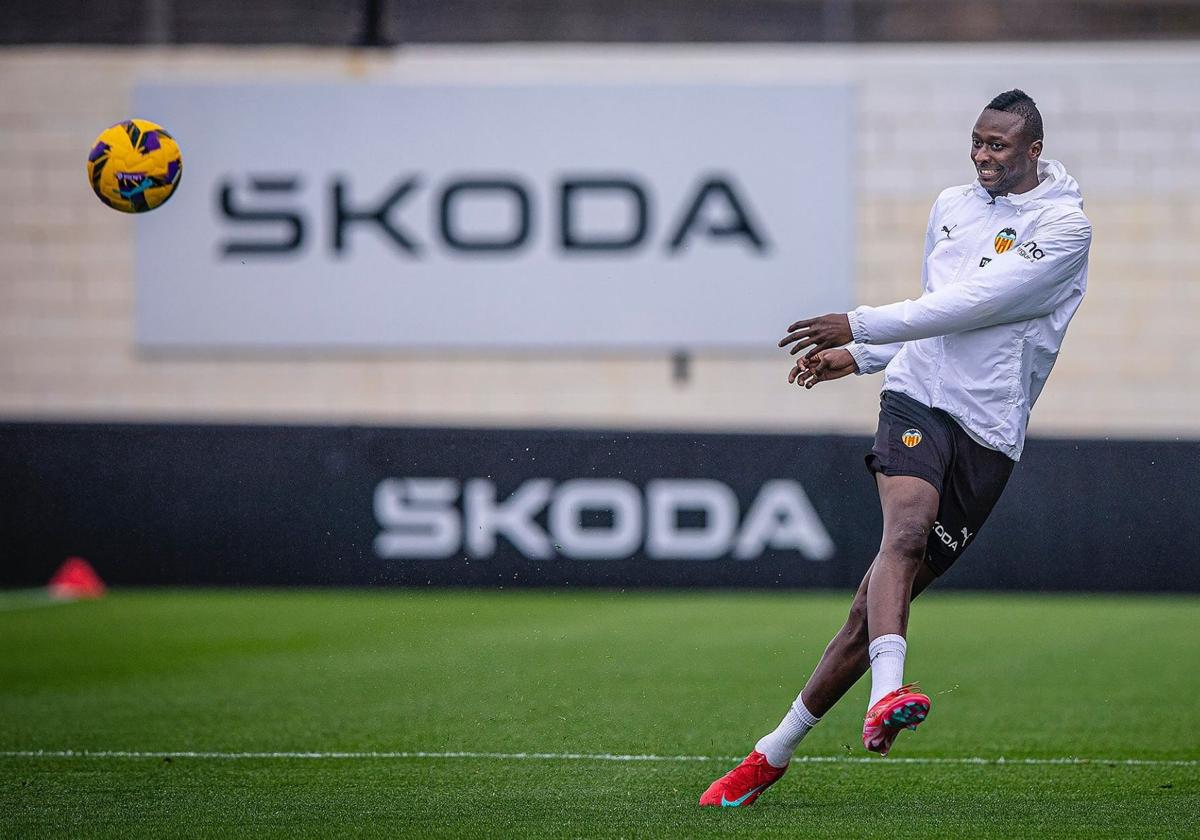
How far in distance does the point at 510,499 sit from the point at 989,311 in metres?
9.14

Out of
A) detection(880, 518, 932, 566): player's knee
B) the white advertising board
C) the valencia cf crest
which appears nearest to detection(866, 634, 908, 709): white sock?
detection(880, 518, 932, 566): player's knee

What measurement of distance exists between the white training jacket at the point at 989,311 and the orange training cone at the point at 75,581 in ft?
31.6

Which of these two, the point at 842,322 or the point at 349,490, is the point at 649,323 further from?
the point at 842,322

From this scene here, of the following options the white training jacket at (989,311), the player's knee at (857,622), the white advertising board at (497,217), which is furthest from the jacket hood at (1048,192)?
the white advertising board at (497,217)

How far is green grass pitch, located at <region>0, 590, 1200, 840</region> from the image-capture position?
465 cm

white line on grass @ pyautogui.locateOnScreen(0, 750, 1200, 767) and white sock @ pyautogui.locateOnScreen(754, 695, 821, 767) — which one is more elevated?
white sock @ pyautogui.locateOnScreen(754, 695, 821, 767)

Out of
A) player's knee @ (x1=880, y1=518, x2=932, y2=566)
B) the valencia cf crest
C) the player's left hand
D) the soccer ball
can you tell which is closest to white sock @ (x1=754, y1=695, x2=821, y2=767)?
player's knee @ (x1=880, y1=518, x2=932, y2=566)

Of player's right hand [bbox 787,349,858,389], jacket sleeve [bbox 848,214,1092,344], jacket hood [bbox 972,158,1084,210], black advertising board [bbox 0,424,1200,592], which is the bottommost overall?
black advertising board [bbox 0,424,1200,592]

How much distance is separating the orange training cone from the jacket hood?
9851mm

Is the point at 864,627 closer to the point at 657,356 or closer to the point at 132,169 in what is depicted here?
the point at 132,169

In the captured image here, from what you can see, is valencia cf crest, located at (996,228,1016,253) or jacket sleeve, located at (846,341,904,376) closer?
valencia cf crest, located at (996,228,1016,253)

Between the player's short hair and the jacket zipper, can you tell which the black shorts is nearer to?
the jacket zipper

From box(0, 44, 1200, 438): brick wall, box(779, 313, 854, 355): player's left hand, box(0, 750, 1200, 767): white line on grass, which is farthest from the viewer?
box(0, 44, 1200, 438): brick wall

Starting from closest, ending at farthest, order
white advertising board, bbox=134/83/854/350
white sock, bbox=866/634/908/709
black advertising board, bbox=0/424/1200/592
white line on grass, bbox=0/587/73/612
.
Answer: white sock, bbox=866/634/908/709
white line on grass, bbox=0/587/73/612
black advertising board, bbox=0/424/1200/592
white advertising board, bbox=134/83/854/350
